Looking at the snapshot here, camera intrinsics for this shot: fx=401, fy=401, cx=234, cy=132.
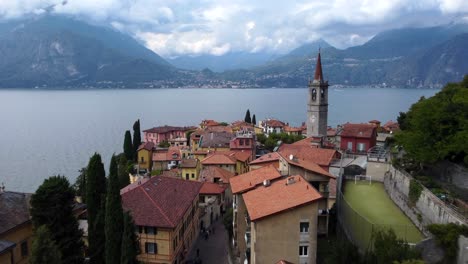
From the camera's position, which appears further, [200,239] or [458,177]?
[200,239]

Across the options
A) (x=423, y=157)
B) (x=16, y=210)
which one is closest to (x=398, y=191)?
(x=423, y=157)

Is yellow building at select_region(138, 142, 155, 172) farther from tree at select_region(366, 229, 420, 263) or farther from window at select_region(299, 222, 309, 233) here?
tree at select_region(366, 229, 420, 263)

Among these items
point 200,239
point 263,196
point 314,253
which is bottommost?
point 200,239

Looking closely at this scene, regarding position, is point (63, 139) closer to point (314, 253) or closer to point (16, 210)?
point (16, 210)

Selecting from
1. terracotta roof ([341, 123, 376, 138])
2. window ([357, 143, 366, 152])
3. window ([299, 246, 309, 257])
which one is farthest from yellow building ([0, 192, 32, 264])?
window ([357, 143, 366, 152])

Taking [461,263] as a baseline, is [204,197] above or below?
below

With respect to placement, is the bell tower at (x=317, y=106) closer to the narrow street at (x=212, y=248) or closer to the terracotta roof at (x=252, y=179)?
the narrow street at (x=212, y=248)
